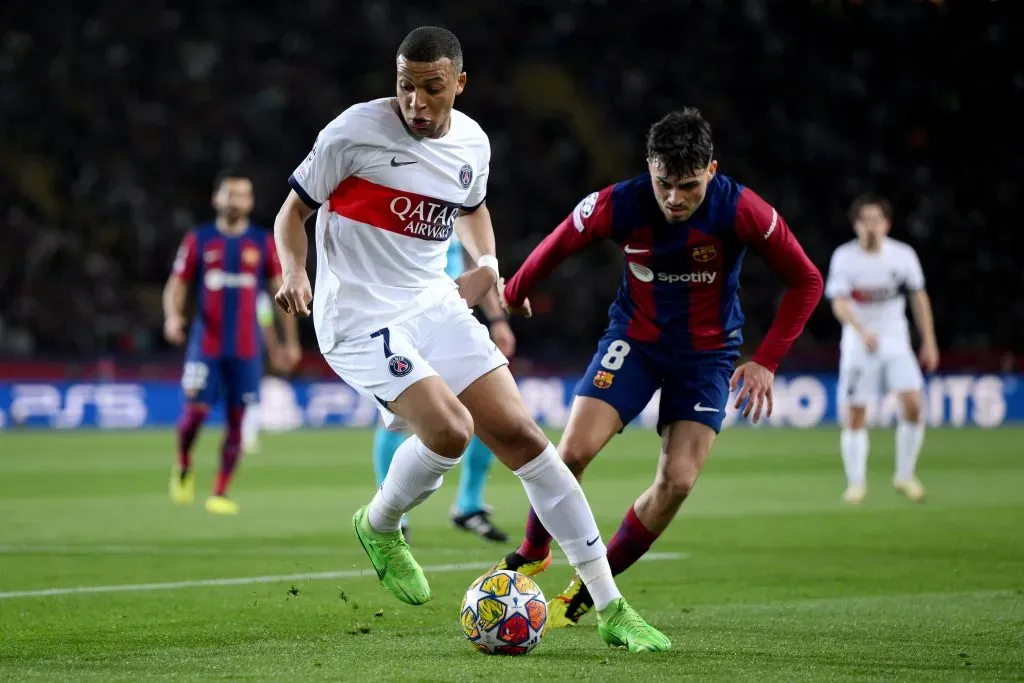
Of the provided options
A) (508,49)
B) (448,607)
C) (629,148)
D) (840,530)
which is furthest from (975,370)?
(448,607)

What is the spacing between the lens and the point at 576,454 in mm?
5281

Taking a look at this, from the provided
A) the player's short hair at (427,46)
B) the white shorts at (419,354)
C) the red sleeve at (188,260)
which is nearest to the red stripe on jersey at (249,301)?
the red sleeve at (188,260)

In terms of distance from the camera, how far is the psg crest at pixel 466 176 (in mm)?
5020

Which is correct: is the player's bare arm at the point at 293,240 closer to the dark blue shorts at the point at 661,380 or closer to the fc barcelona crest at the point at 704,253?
the dark blue shorts at the point at 661,380

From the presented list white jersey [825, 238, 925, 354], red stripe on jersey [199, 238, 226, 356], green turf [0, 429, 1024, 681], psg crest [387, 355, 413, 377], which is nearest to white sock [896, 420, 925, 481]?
green turf [0, 429, 1024, 681]

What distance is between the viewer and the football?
15.1 ft

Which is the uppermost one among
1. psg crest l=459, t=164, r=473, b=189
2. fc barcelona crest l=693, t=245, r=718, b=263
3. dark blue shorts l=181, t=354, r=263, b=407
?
psg crest l=459, t=164, r=473, b=189

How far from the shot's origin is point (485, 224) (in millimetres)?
5301

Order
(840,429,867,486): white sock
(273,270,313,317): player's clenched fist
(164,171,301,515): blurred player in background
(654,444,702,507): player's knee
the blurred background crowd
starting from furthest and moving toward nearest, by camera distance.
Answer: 1. the blurred background crowd
2. (840,429,867,486): white sock
3. (164,171,301,515): blurred player in background
4. (654,444,702,507): player's knee
5. (273,270,313,317): player's clenched fist

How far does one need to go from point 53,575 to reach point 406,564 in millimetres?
2453

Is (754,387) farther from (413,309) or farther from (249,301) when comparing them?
(249,301)

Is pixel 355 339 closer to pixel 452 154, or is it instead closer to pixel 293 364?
pixel 452 154

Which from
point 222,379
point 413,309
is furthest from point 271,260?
point 413,309

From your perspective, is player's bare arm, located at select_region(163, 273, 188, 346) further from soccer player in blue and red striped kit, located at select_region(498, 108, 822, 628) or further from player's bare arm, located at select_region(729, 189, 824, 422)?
player's bare arm, located at select_region(729, 189, 824, 422)
